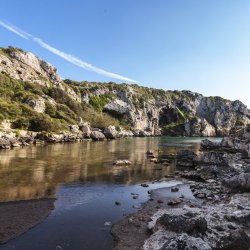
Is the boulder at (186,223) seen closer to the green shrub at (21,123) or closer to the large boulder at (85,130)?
the green shrub at (21,123)

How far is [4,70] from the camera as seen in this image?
185 m

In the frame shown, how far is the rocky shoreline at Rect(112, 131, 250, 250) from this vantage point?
1717 cm

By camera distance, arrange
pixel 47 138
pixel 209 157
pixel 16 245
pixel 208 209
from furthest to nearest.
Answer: pixel 47 138, pixel 209 157, pixel 208 209, pixel 16 245

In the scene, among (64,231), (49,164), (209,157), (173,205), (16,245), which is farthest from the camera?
(209,157)

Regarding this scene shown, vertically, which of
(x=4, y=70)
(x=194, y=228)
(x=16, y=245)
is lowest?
(x=16, y=245)

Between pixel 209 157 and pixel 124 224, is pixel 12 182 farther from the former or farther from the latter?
pixel 209 157

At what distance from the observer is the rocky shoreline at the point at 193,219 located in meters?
17.2

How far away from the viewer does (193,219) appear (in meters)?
19.2

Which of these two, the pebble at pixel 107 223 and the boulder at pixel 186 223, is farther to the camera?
the pebble at pixel 107 223

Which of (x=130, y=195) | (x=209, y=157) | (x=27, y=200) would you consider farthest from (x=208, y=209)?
(x=209, y=157)

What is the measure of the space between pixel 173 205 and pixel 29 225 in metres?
13.9

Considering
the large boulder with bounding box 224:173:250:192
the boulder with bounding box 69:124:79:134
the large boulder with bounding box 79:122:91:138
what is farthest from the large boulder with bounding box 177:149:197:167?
the large boulder with bounding box 79:122:91:138

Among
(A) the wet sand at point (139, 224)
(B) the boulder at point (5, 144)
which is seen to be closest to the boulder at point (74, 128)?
(B) the boulder at point (5, 144)

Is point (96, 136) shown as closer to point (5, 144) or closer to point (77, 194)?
point (5, 144)
